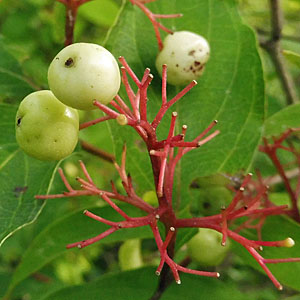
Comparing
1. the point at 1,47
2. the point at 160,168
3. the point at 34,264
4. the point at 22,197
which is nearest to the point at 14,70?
the point at 1,47

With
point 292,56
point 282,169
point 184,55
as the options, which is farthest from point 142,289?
point 292,56

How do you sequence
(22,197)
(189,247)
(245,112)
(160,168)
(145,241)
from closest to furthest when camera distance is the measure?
(160,168), (22,197), (245,112), (189,247), (145,241)

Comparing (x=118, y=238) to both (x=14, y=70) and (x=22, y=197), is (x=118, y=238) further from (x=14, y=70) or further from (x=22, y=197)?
(x=14, y=70)

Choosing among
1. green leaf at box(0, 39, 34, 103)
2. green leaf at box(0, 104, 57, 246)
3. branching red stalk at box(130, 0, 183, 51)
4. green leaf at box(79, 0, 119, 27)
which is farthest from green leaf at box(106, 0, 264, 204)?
green leaf at box(79, 0, 119, 27)

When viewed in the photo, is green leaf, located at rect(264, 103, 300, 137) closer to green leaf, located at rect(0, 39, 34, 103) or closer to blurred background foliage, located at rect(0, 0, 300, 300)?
blurred background foliage, located at rect(0, 0, 300, 300)

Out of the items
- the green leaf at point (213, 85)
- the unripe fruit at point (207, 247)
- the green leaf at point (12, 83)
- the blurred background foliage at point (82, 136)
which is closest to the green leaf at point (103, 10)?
the blurred background foliage at point (82, 136)
